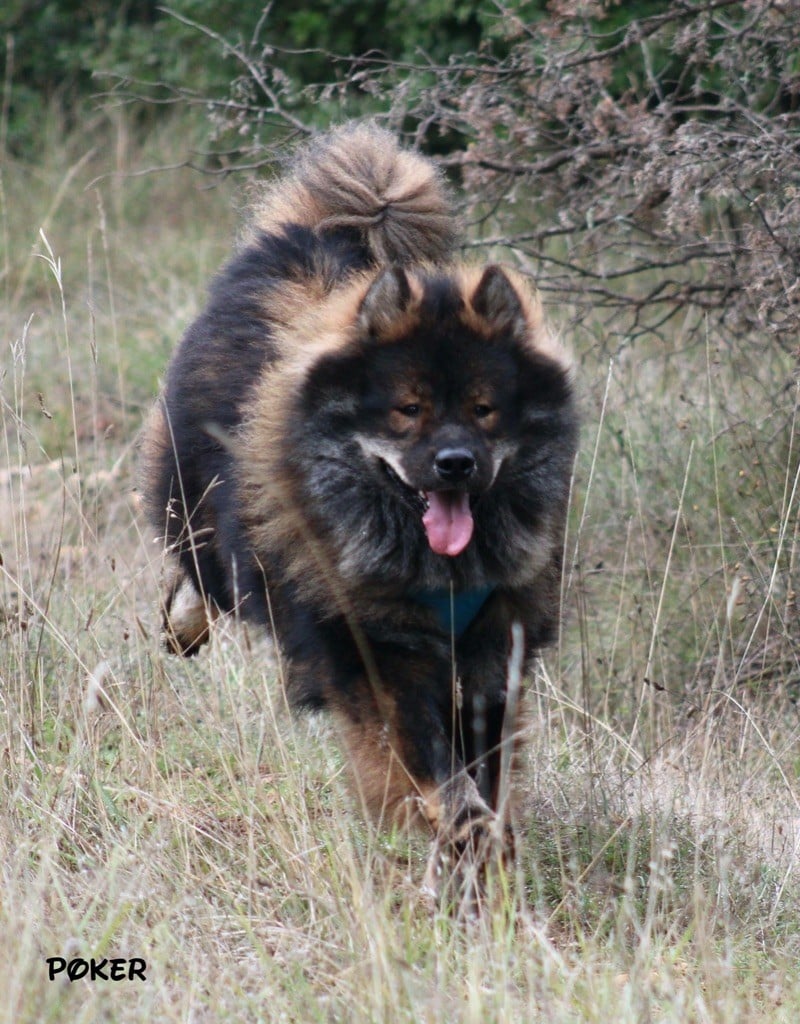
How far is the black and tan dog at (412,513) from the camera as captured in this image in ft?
12.8

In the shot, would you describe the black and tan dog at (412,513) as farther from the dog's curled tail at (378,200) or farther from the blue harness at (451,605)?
the dog's curled tail at (378,200)

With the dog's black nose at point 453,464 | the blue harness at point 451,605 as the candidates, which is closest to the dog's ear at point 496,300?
the dog's black nose at point 453,464

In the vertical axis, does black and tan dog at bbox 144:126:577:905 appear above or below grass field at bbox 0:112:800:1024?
above

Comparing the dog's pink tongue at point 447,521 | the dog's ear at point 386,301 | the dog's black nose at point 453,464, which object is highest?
the dog's ear at point 386,301

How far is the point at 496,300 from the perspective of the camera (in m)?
A: 4.03

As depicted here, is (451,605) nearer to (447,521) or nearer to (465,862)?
(447,521)

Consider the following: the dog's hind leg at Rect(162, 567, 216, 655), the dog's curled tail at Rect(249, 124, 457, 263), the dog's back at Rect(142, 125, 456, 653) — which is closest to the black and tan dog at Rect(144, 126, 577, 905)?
the dog's back at Rect(142, 125, 456, 653)

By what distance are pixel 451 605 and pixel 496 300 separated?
902mm

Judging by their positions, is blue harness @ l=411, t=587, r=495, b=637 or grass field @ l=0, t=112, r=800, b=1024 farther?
blue harness @ l=411, t=587, r=495, b=637

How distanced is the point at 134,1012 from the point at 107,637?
2.68 metres

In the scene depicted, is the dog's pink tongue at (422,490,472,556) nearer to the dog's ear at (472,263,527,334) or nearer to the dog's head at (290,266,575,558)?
the dog's head at (290,266,575,558)

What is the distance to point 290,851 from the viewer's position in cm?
368

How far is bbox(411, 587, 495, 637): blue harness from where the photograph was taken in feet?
13.3

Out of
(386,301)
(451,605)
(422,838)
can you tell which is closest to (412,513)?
(451,605)
